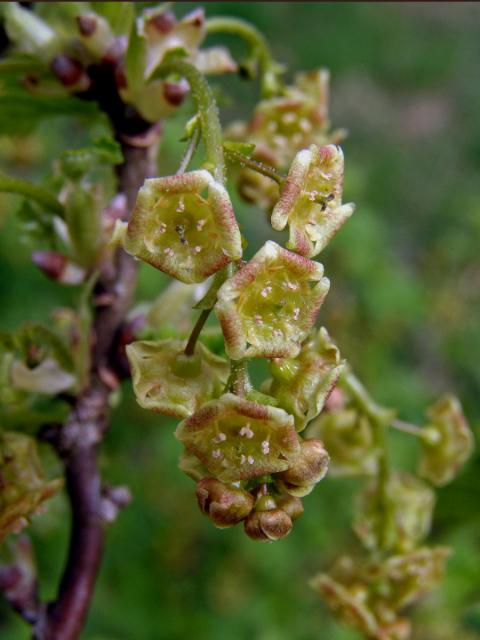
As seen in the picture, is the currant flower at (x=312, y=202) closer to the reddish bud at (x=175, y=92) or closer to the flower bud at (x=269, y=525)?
the flower bud at (x=269, y=525)

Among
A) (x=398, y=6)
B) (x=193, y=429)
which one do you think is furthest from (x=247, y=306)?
(x=398, y=6)

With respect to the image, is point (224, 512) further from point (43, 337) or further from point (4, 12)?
point (4, 12)

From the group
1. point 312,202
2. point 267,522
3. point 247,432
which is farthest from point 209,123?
point 267,522

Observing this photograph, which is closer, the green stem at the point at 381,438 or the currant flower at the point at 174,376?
the currant flower at the point at 174,376

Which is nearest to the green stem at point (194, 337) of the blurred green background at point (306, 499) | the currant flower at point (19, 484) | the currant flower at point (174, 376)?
the currant flower at point (174, 376)

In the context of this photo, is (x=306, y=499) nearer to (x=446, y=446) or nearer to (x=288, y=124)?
(x=446, y=446)

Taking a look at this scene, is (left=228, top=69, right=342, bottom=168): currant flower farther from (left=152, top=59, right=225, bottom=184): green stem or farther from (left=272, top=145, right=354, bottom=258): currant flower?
(left=272, top=145, right=354, bottom=258): currant flower
